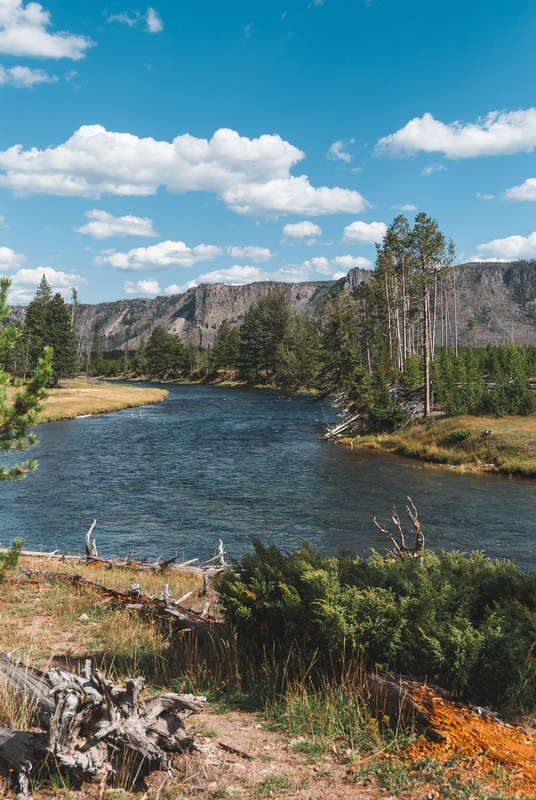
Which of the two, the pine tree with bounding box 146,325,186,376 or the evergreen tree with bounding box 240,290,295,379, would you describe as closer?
the evergreen tree with bounding box 240,290,295,379

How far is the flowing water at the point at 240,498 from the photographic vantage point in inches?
739

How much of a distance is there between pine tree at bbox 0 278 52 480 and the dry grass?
42.8 meters

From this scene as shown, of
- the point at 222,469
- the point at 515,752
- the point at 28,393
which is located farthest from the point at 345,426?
the point at 515,752

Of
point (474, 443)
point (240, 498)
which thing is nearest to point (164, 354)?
point (474, 443)

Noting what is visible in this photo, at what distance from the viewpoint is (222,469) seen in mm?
30859

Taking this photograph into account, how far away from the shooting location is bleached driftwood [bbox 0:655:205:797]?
477cm

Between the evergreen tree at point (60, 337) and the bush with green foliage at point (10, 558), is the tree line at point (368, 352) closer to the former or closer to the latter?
the evergreen tree at point (60, 337)

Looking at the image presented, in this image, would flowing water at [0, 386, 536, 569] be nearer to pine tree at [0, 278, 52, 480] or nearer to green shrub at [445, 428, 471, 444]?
green shrub at [445, 428, 471, 444]

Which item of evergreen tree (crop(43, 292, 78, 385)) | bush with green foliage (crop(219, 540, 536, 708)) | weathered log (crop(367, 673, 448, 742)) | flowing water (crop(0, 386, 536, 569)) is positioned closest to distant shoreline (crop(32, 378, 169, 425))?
evergreen tree (crop(43, 292, 78, 385))

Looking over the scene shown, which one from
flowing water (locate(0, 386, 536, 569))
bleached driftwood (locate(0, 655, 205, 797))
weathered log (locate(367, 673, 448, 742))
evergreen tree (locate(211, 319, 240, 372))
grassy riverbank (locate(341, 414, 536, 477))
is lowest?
flowing water (locate(0, 386, 536, 569))

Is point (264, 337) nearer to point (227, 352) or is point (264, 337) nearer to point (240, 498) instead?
point (227, 352)

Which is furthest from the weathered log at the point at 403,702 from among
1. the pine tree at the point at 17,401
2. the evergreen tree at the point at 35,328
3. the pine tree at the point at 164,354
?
the pine tree at the point at 164,354

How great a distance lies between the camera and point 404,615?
259 inches

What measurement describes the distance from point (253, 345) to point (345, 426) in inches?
2957
